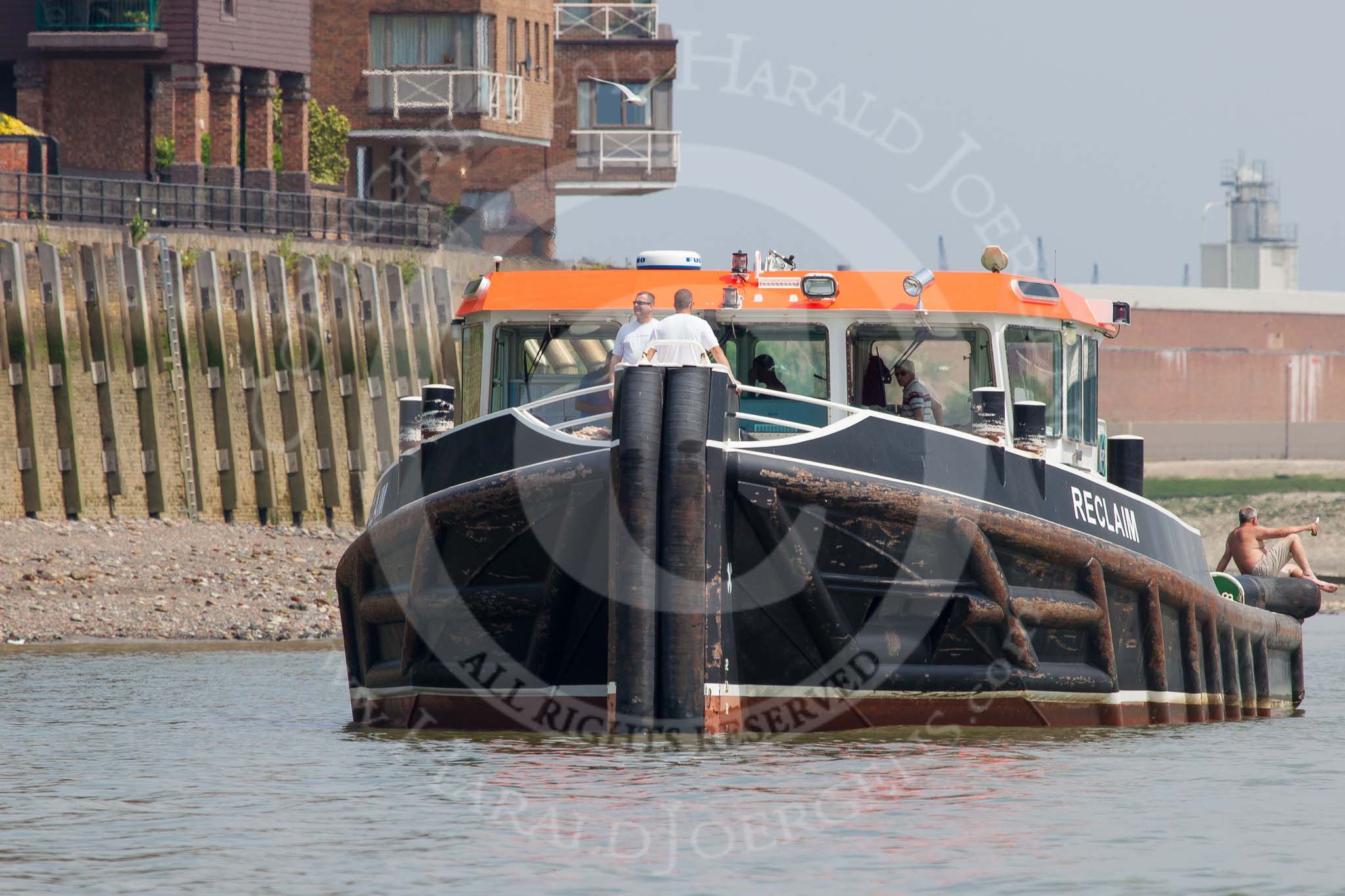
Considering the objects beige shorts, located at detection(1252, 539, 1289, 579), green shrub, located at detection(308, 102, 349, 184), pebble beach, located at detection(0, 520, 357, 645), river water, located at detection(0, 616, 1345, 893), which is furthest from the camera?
green shrub, located at detection(308, 102, 349, 184)

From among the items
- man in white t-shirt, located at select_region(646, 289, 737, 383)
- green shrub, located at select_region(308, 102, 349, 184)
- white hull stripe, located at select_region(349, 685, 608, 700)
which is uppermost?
green shrub, located at select_region(308, 102, 349, 184)

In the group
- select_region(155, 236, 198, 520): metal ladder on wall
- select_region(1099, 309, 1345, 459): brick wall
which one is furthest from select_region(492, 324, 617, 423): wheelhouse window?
select_region(1099, 309, 1345, 459): brick wall

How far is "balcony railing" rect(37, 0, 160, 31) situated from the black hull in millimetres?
32151

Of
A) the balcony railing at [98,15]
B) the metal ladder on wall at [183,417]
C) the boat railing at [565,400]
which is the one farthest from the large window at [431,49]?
the boat railing at [565,400]

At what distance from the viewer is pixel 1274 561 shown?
22.2 meters

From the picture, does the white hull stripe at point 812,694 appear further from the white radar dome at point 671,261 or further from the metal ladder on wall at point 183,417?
the metal ladder on wall at point 183,417

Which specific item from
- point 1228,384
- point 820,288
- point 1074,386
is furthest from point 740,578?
point 1228,384

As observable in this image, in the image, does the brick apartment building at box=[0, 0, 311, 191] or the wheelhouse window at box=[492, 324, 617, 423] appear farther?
the brick apartment building at box=[0, 0, 311, 191]

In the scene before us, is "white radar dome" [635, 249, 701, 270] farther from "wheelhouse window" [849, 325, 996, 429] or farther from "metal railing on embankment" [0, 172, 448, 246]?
"metal railing on embankment" [0, 172, 448, 246]

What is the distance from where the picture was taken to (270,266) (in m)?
36.8

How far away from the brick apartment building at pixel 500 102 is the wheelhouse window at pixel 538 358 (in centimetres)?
3560

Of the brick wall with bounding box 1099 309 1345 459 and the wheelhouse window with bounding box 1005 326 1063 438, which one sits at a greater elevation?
the wheelhouse window with bounding box 1005 326 1063 438

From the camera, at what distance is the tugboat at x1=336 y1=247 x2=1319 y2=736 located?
47.2 feet

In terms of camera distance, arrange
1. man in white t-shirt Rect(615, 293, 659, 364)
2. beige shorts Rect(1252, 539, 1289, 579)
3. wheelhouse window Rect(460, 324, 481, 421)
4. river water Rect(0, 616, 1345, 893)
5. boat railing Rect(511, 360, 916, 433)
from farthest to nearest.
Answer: beige shorts Rect(1252, 539, 1289, 579) < wheelhouse window Rect(460, 324, 481, 421) < man in white t-shirt Rect(615, 293, 659, 364) < boat railing Rect(511, 360, 916, 433) < river water Rect(0, 616, 1345, 893)
